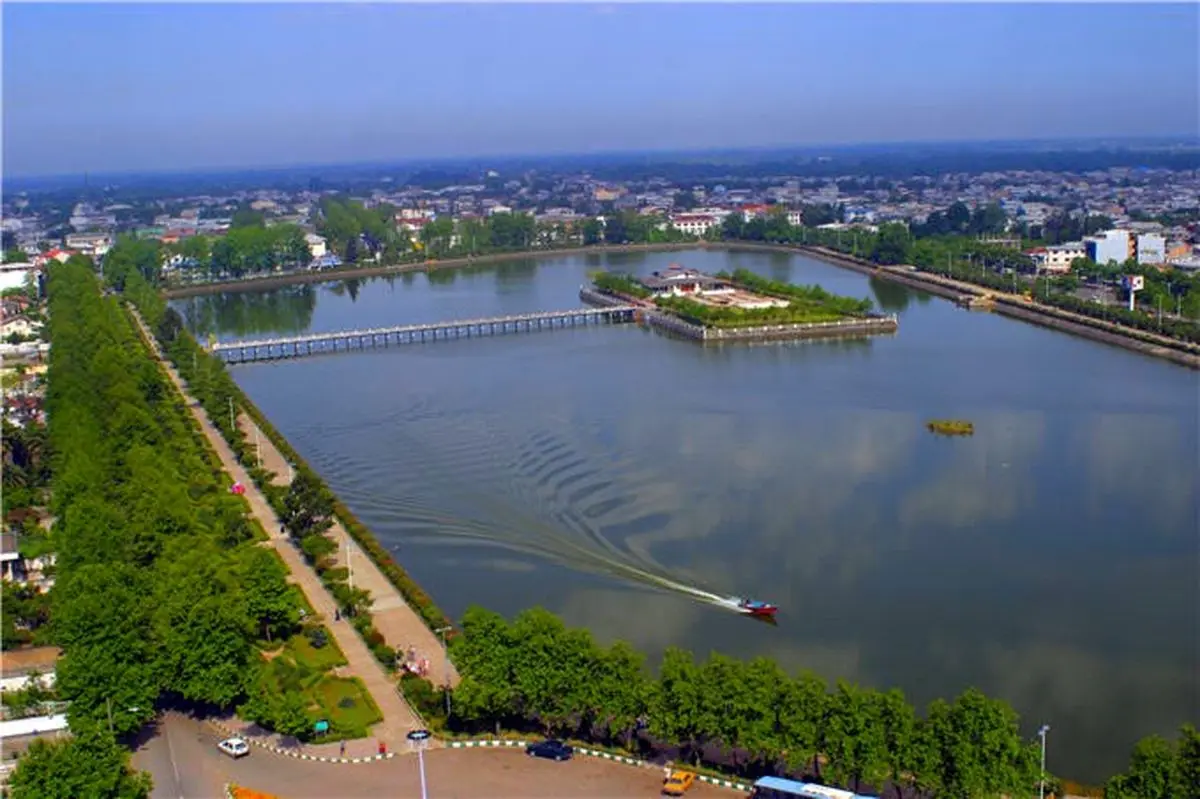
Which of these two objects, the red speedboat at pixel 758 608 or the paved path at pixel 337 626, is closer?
the paved path at pixel 337 626

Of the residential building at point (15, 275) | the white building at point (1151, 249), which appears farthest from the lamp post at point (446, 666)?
the white building at point (1151, 249)

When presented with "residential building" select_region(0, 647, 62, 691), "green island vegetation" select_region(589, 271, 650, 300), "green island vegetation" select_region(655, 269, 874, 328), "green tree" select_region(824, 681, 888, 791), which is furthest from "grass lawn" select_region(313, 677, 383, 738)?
"green island vegetation" select_region(589, 271, 650, 300)

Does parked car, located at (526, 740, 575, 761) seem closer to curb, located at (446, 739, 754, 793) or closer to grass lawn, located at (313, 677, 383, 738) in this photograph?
curb, located at (446, 739, 754, 793)

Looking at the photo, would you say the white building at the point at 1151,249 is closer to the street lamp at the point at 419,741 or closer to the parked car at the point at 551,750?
the parked car at the point at 551,750

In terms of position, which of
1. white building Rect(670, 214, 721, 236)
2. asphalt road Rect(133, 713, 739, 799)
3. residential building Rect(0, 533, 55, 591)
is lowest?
asphalt road Rect(133, 713, 739, 799)

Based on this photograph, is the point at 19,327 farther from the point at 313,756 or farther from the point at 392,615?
the point at 313,756

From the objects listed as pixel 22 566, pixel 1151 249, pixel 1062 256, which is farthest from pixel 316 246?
pixel 22 566

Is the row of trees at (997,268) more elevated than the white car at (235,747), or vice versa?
the row of trees at (997,268)
